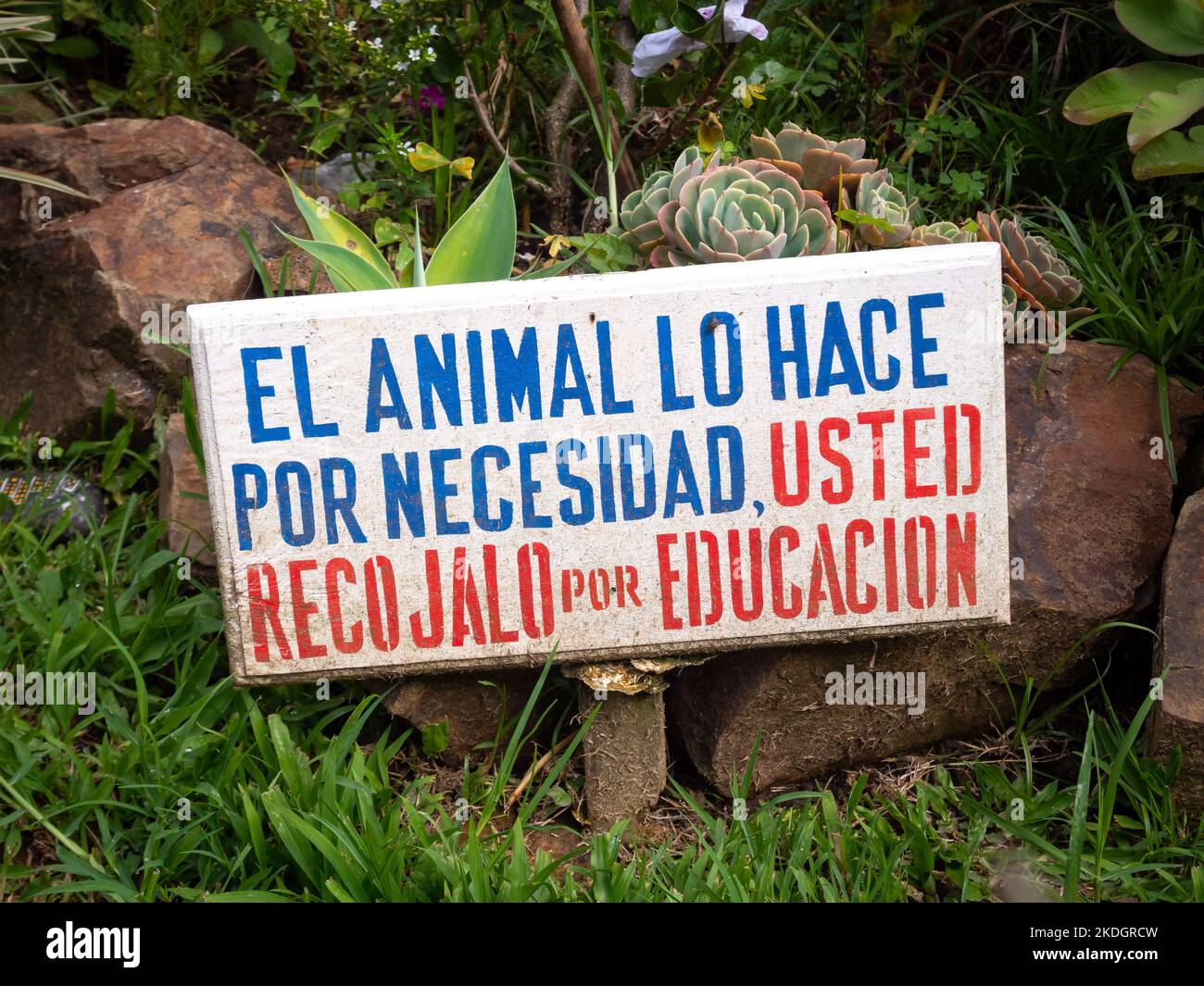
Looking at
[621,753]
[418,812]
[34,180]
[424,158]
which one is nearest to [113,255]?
[34,180]

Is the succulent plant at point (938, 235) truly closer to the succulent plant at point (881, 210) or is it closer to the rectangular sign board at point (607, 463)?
the succulent plant at point (881, 210)

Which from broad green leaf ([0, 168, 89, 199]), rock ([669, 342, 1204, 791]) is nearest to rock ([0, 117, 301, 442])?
broad green leaf ([0, 168, 89, 199])

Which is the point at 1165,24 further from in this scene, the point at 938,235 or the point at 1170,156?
the point at 938,235

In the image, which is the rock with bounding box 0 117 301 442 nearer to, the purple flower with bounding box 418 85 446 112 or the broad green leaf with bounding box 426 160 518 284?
the purple flower with bounding box 418 85 446 112

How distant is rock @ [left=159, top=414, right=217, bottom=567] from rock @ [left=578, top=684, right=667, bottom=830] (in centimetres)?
100

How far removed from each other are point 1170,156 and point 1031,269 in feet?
1.32

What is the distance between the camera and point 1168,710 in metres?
2.31

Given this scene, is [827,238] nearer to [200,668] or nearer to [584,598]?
[584,598]

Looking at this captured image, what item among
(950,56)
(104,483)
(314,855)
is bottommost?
(314,855)

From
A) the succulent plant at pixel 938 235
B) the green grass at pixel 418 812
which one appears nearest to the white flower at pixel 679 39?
the succulent plant at pixel 938 235

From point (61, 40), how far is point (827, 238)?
8.43 feet
